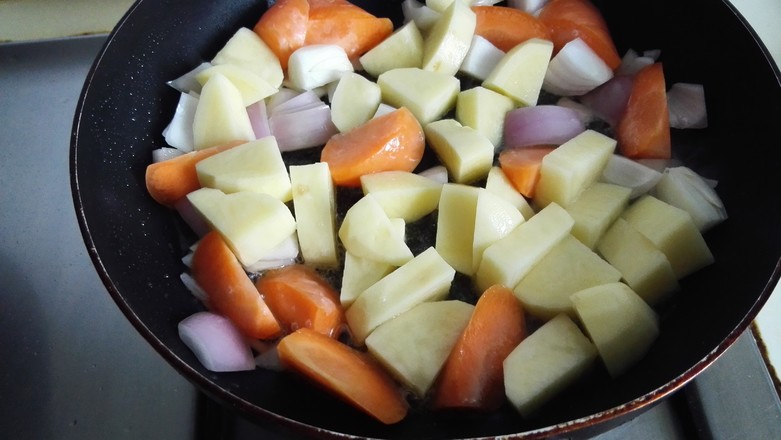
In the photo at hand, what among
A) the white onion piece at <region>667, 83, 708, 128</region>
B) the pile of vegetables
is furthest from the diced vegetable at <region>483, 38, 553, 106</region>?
the white onion piece at <region>667, 83, 708, 128</region>

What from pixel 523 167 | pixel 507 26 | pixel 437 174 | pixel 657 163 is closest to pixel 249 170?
pixel 437 174

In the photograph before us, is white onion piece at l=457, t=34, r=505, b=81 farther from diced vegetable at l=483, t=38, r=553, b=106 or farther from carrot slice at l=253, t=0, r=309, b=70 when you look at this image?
carrot slice at l=253, t=0, r=309, b=70

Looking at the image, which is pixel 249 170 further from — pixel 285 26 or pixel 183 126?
pixel 285 26

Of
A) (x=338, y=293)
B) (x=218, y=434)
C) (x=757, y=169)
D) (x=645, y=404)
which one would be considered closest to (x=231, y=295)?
(x=338, y=293)

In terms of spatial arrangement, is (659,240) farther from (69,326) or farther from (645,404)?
(69,326)

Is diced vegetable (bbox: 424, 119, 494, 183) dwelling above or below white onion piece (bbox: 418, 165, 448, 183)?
above
